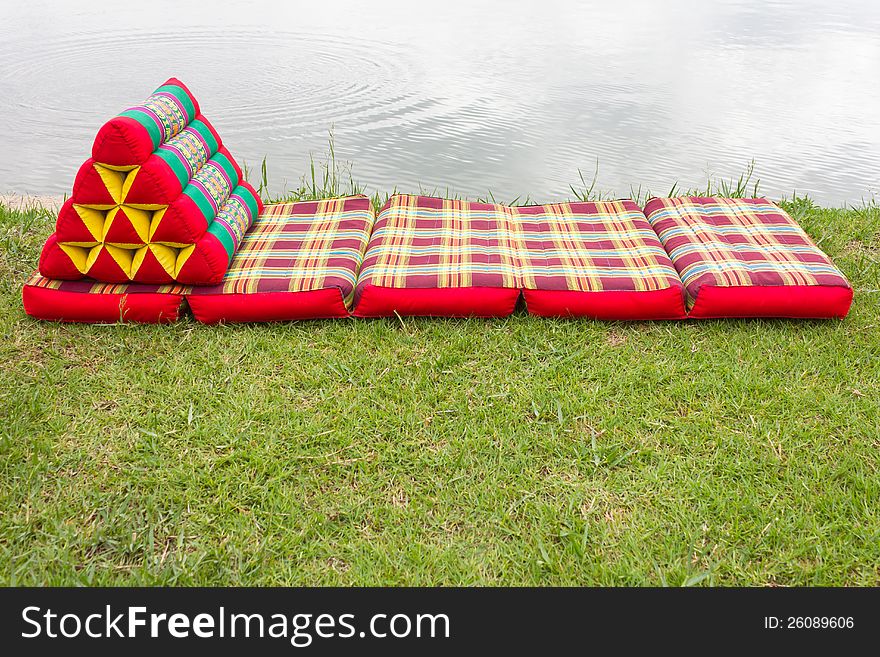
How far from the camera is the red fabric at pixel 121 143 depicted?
288 cm

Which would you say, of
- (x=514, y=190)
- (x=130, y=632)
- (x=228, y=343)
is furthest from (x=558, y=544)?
(x=514, y=190)

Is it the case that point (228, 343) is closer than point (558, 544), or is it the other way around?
point (558, 544)

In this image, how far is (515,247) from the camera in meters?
3.45

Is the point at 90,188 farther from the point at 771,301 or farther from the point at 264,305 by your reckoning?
the point at 771,301

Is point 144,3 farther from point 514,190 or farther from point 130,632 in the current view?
point 130,632

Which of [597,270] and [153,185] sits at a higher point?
[153,185]

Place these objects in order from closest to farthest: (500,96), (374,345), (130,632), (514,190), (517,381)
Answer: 1. (130,632)
2. (517,381)
3. (374,345)
4. (514,190)
5. (500,96)

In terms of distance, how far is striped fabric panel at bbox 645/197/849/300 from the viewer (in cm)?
313

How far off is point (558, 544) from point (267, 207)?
2.39 meters

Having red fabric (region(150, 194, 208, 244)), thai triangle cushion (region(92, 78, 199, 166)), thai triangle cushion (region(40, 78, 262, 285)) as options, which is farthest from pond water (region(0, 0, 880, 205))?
red fabric (region(150, 194, 208, 244))

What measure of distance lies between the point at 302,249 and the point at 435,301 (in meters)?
0.67

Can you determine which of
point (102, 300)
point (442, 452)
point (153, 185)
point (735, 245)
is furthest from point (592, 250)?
point (102, 300)

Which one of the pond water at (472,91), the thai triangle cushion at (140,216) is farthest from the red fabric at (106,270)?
the pond water at (472,91)

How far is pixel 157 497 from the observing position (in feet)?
7.54
